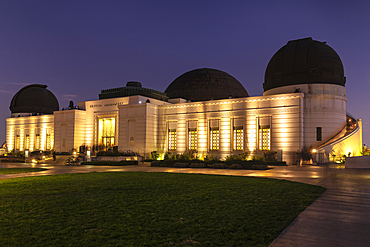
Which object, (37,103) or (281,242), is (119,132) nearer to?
(37,103)

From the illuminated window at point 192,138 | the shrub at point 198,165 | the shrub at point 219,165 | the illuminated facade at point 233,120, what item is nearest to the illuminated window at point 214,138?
the illuminated facade at point 233,120

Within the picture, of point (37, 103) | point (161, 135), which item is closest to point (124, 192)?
point (161, 135)

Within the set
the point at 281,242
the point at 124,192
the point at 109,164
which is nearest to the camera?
the point at 281,242

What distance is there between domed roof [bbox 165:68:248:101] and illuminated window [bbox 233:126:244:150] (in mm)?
15743

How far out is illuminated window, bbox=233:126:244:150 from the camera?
121 ft

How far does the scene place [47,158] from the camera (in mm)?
41094

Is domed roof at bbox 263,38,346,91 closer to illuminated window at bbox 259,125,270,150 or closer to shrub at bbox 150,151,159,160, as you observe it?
illuminated window at bbox 259,125,270,150

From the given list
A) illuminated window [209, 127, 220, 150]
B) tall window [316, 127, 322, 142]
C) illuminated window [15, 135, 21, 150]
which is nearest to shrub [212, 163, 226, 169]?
illuminated window [209, 127, 220, 150]

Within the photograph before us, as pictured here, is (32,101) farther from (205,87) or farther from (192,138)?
(192,138)

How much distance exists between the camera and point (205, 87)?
53625 mm

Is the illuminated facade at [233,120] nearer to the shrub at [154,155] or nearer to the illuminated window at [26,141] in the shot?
the shrub at [154,155]

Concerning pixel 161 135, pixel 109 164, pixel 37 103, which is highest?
pixel 37 103

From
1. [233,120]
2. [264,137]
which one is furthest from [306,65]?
[233,120]

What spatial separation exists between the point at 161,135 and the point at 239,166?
19117 mm
